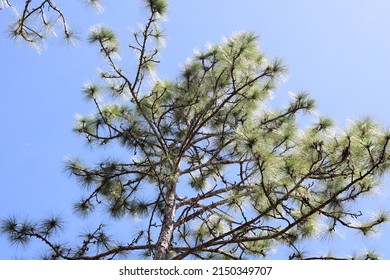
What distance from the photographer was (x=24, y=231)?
4.77m

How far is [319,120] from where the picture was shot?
5.52 meters

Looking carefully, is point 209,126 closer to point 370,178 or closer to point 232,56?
point 232,56

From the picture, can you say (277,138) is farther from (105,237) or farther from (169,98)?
(105,237)

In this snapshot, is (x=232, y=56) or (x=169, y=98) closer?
(x=232, y=56)

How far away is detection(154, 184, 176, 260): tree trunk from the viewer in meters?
4.13

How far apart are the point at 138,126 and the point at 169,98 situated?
0.49 meters

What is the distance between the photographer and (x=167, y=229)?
4402 mm

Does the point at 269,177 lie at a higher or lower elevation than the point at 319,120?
lower

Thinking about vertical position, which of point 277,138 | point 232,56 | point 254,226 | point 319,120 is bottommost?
point 254,226

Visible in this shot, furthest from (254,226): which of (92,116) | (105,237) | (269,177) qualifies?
(92,116)

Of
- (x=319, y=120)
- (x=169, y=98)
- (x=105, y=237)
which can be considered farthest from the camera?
(x=169, y=98)

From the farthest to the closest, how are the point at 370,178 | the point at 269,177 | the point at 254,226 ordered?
the point at 254,226, the point at 370,178, the point at 269,177

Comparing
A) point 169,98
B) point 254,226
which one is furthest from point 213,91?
point 254,226

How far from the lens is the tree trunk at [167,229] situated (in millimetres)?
4129
